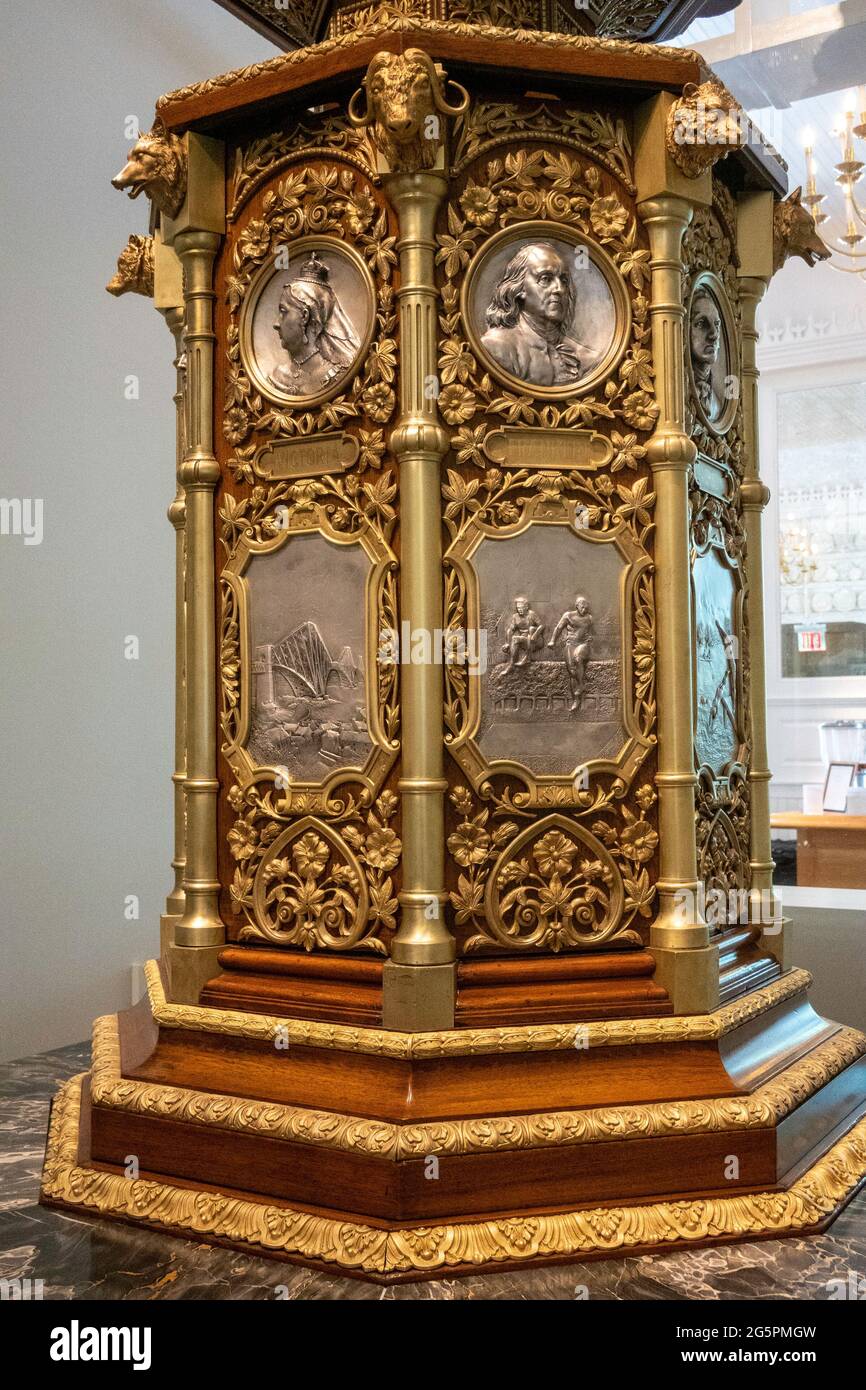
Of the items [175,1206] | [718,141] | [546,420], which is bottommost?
[175,1206]

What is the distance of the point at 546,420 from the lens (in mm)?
2975

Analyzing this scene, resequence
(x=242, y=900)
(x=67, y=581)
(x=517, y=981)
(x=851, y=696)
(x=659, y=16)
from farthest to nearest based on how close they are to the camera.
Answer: (x=851, y=696) < (x=67, y=581) < (x=659, y=16) < (x=242, y=900) < (x=517, y=981)

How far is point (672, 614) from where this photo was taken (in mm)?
2990

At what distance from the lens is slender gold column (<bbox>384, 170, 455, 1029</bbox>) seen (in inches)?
111

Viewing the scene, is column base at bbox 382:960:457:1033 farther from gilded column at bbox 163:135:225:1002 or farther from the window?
the window

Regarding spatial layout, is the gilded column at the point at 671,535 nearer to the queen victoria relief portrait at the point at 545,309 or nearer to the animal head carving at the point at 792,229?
the queen victoria relief portrait at the point at 545,309

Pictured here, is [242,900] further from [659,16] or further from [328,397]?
[659,16]

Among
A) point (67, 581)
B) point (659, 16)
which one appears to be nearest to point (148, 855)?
point (67, 581)

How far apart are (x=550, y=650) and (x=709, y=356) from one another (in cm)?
92

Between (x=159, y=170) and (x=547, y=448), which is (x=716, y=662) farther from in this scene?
(x=159, y=170)

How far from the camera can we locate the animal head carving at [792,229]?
11.5ft

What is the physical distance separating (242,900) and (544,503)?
3.80 feet

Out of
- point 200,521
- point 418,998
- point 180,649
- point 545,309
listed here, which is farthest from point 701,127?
point 418,998

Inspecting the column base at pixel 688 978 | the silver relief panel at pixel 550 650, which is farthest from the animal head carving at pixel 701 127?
the column base at pixel 688 978
